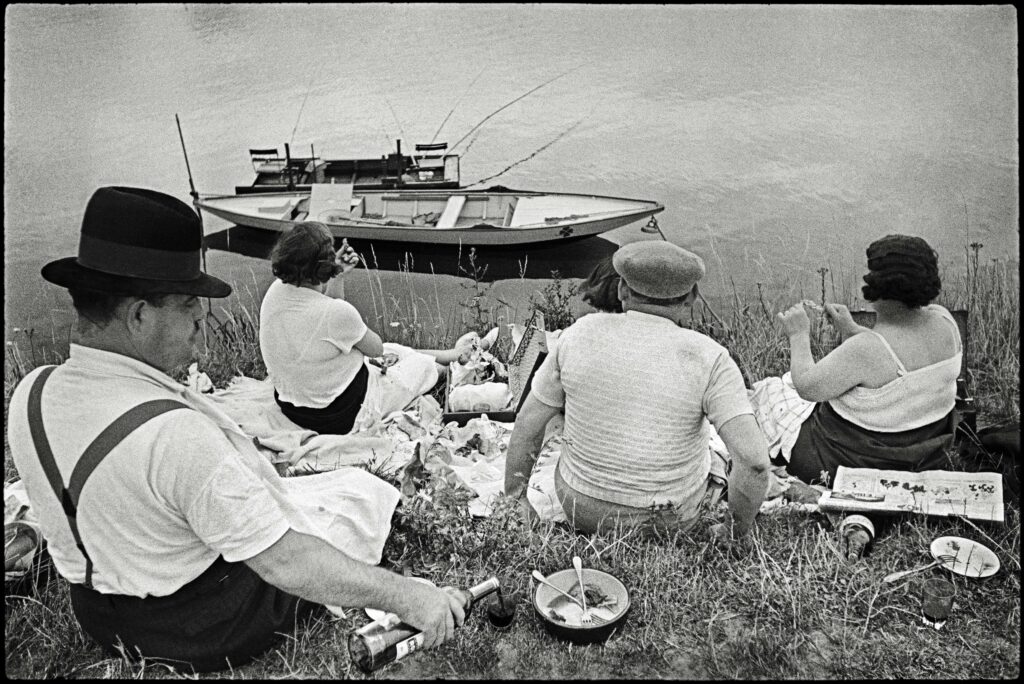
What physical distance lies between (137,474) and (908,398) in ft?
7.21

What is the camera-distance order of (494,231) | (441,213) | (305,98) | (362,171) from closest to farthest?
(494,231) < (441,213) < (362,171) < (305,98)

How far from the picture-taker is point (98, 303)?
4.10 feet

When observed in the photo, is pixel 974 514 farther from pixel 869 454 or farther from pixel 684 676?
pixel 684 676

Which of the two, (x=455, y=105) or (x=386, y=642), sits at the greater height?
(x=386, y=642)

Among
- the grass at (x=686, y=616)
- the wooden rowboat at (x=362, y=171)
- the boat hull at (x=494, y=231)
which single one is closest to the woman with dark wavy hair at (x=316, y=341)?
the grass at (x=686, y=616)

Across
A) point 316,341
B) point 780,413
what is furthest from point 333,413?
point 780,413

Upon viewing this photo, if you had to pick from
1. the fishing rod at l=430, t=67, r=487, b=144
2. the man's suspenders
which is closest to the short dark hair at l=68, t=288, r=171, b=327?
the man's suspenders

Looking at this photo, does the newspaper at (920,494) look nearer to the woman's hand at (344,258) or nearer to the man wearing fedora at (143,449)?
the man wearing fedora at (143,449)

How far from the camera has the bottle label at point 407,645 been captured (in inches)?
56.6

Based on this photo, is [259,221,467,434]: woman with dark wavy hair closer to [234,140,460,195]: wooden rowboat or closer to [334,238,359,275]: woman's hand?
[334,238,359,275]: woman's hand

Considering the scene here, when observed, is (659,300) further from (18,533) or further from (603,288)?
(18,533)

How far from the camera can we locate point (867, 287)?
2.29 meters

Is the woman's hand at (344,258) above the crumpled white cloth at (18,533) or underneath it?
above

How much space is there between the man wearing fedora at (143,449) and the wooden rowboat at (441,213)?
822 centimetres
